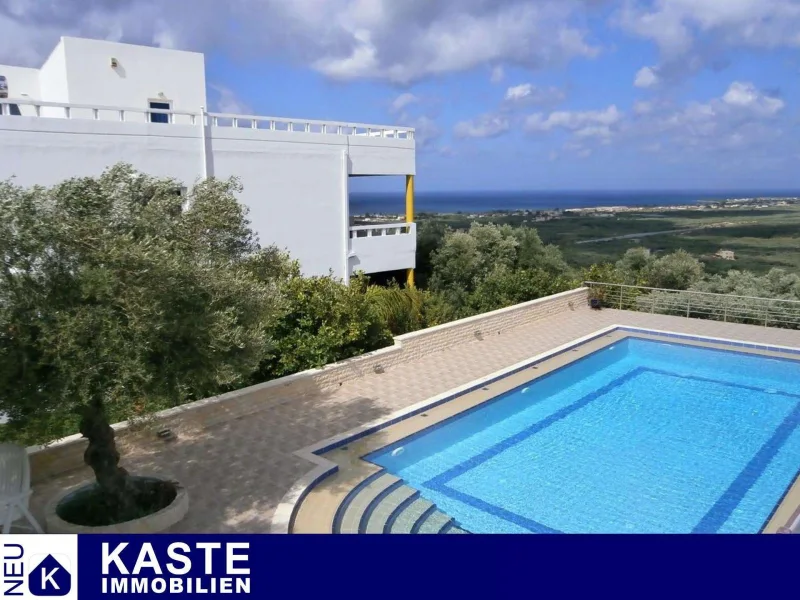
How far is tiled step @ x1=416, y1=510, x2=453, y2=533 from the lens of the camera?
25.2 feet

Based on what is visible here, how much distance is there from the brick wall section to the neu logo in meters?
1.92

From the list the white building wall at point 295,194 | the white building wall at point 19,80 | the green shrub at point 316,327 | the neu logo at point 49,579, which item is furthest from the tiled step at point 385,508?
the white building wall at point 19,80

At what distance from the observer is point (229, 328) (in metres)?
6.03

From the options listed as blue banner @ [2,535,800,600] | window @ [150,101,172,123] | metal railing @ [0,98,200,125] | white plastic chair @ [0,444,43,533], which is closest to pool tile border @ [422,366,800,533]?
blue banner @ [2,535,800,600]

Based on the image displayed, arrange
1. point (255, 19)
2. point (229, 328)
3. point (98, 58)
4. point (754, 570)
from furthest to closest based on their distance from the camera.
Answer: point (98, 58)
point (255, 19)
point (229, 328)
point (754, 570)

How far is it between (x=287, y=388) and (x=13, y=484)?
212 inches

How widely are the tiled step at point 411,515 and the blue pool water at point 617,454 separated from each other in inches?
11.2

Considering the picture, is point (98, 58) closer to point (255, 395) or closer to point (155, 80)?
point (155, 80)

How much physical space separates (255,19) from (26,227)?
1174cm

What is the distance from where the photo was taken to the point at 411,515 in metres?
7.91

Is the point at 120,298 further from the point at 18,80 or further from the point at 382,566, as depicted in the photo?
the point at 18,80

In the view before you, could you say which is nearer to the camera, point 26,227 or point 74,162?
point 26,227

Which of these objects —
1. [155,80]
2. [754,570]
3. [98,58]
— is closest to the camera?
[754,570]

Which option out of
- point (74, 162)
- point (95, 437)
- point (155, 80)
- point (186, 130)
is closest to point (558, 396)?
point (95, 437)
